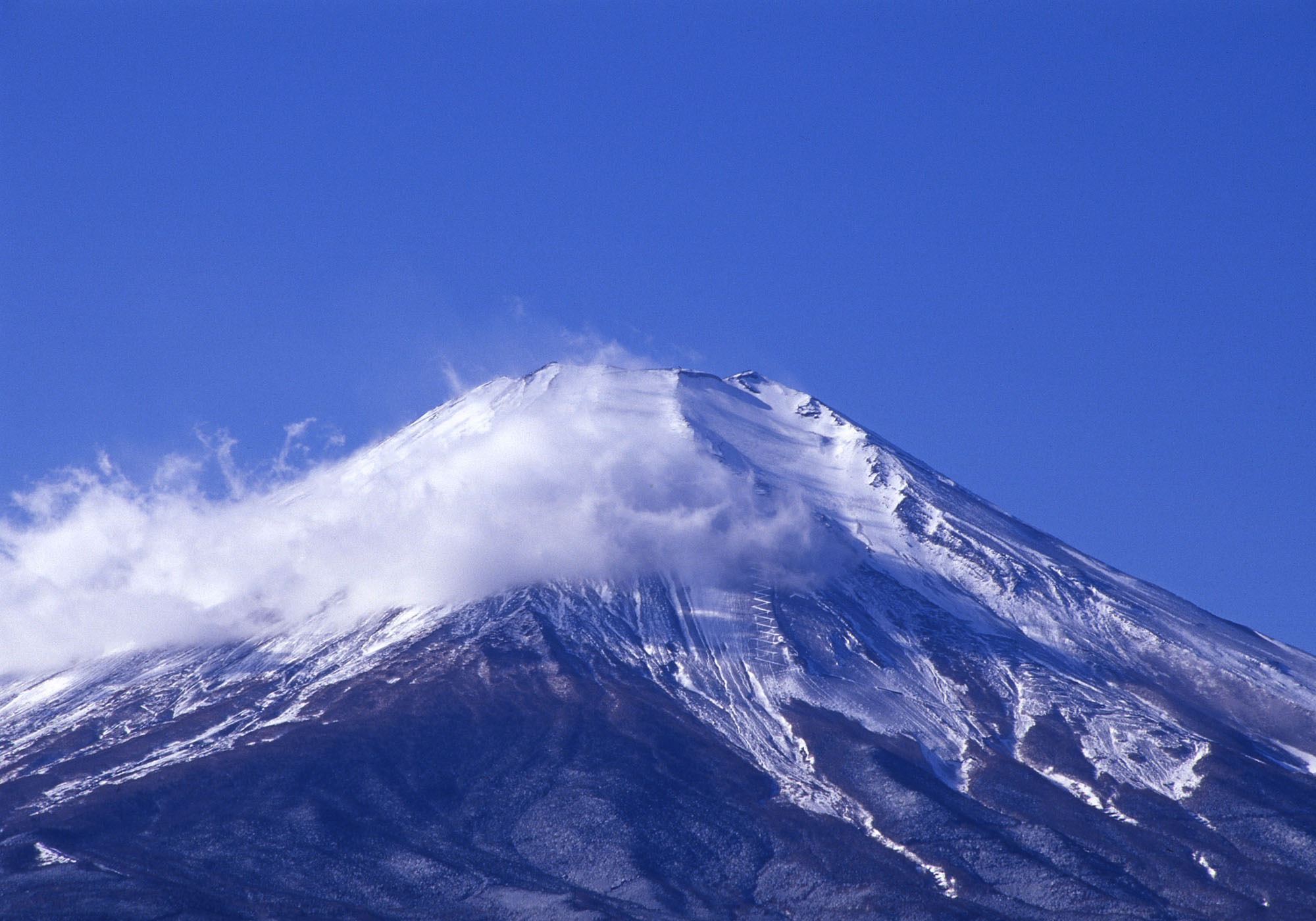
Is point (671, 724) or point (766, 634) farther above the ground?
point (766, 634)

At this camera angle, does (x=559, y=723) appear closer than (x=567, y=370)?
Yes

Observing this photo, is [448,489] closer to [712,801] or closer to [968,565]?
[968,565]

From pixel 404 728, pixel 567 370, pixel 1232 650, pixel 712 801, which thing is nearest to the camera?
pixel 712 801

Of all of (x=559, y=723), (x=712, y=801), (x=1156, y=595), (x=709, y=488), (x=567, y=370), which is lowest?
(x=712, y=801)

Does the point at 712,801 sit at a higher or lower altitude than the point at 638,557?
lower

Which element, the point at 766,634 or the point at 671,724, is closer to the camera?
the point at 671,724

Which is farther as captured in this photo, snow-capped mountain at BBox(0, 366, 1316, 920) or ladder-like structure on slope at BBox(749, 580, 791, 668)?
ladder-like structure on slope at BBox(749, 580, 791, 668)

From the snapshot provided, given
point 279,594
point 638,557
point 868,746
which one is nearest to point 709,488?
point 638,557

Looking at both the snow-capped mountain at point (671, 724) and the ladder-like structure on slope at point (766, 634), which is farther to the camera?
the ladder-like structure on slope at point (766, 634)
